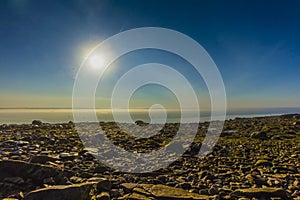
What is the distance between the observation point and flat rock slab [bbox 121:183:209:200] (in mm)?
9000

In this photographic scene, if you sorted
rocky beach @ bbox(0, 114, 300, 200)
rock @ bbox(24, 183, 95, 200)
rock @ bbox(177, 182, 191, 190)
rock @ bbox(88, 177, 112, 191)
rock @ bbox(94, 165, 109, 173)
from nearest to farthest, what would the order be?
rock @ bbox(24, 183, 95, 200)
rocky beach @ bbox(0, 114, 300, 200)
rock @ bbox(88, 177, 112, 191)
rock @ bbox(177, 182, 191, 190)
rock @ bbox(94, 165, 109, 173)

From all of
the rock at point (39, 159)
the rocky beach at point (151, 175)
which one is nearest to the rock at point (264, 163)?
the rocky beach at point (151, 175)

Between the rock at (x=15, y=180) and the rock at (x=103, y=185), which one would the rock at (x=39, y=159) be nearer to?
the rock at (x=15, y=180)

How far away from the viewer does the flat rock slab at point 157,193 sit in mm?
9000

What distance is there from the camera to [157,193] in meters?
9.32

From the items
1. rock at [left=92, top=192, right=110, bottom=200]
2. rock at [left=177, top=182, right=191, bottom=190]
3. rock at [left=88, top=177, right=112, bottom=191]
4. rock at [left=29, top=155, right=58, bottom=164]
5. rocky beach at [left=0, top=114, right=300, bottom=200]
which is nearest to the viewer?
rock at [left=92, top=192, right=110, bottom=200]

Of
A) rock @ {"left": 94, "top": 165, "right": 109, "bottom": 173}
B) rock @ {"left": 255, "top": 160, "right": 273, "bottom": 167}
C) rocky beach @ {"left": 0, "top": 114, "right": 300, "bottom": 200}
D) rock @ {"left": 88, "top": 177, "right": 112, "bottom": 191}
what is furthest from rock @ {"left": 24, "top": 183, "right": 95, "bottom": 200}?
rock @ {"left": 255, "top": 160, "right": 273, "bottom": 167}

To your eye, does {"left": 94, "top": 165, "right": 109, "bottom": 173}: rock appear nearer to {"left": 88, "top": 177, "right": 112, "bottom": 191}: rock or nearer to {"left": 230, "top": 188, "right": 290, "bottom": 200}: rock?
{"left": 88, "top": 177, "right": 112, "bottom": 191}: rock

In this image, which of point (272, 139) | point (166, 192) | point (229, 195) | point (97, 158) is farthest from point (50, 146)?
point (272, 139)

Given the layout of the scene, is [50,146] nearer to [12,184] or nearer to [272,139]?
[12,184]

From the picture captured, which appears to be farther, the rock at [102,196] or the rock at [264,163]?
the rock at [264,163]

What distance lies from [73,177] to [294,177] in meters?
9.46

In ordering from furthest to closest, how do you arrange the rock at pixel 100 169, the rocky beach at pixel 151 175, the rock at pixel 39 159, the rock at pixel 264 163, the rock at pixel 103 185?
the rock at pixel 264 163 → the rock at pixel 100 169 → the rock at pixel 39 159 → the rock at pixel 103 185 → the rocky beach at pixel 151 175

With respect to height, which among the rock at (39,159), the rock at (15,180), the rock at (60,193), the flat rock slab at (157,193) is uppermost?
the rock at (39,159)
